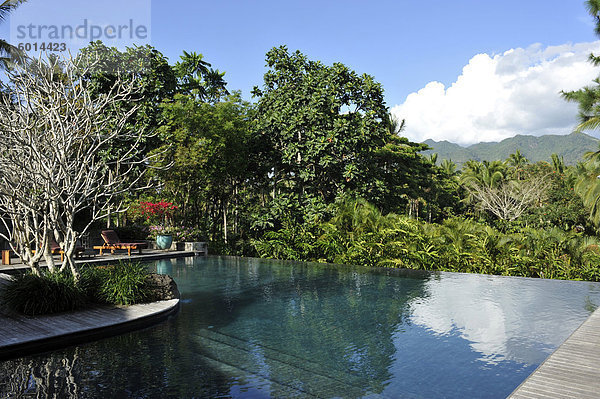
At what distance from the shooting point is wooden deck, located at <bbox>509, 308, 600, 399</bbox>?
4.13m

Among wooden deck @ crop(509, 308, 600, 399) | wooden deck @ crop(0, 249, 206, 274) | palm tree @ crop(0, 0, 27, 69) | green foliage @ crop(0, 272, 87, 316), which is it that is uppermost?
palm tree @ crop(0, 0, 27, 69)

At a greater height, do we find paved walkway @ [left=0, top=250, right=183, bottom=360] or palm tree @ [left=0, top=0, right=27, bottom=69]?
palm tree @ [left=0, top=0, right=27, bottom=69]

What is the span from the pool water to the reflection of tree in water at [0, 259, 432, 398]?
0.06ft

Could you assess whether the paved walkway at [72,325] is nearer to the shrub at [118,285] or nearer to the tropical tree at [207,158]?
the shrub at [118,285]

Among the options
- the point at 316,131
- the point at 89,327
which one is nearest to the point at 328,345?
the point at 89,327

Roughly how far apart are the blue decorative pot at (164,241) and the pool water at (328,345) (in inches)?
265

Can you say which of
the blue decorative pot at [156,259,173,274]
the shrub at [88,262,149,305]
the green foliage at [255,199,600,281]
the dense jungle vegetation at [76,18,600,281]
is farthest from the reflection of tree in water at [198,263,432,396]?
the dense jungle vegetation at [76,18,600,281]

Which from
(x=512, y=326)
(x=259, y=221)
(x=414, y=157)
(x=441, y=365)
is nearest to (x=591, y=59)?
(x=414, y=157)

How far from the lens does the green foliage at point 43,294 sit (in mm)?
7005

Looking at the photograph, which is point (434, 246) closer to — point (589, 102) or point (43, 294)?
point (43, 294)

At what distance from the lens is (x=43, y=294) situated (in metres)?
7.10

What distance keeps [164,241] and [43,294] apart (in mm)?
10197

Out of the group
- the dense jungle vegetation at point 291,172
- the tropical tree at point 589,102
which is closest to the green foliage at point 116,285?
the dense jungle vegetation at point 291,172

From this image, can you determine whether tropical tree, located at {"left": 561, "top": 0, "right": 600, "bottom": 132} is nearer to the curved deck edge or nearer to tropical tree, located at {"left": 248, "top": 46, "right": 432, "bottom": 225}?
tropical tree, located at {"left": 248, "top": 46, "right": 432, "bottom": 225}
